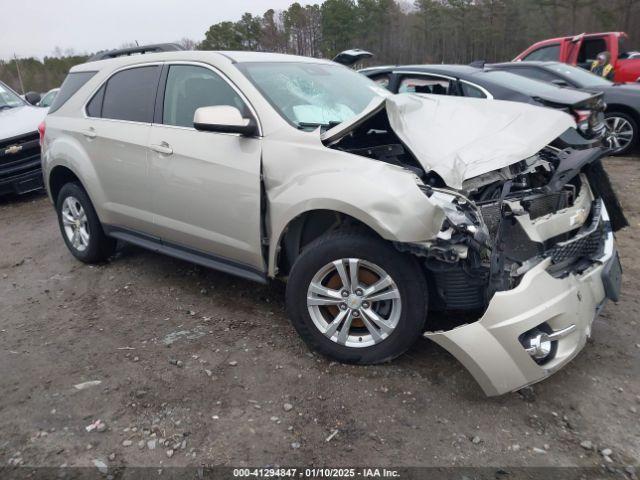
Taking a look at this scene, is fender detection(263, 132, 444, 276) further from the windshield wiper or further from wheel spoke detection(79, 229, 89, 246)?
wheel spoke detection(79, 229, 89, 246)

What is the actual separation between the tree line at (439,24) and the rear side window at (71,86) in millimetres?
21362

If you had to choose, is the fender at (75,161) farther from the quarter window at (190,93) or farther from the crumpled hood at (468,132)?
the crumpled hood at (468,132)

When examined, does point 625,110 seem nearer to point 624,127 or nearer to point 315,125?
point 624,127

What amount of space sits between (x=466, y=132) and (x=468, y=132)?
0.01m

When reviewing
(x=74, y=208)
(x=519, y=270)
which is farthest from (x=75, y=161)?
(x=519, y=270)

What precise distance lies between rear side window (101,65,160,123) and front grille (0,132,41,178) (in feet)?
13.1

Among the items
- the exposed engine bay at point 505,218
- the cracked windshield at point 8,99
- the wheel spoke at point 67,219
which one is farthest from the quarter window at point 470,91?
the cracked windshield at point 8,99

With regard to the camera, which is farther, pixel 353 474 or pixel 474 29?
pixel 474 29

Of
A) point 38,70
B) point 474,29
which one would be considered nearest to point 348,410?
point 474,29

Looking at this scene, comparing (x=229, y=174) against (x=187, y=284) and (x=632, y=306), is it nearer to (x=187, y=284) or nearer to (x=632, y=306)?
(x=187, y=284)

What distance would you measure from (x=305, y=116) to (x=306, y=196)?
696 mm

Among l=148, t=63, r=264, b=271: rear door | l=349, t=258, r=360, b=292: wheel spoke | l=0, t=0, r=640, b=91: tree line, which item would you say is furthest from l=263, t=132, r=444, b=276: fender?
l=0, t=0, r=640, b=91: tree line

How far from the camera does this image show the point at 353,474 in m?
2.22

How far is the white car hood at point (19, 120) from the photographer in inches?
293
